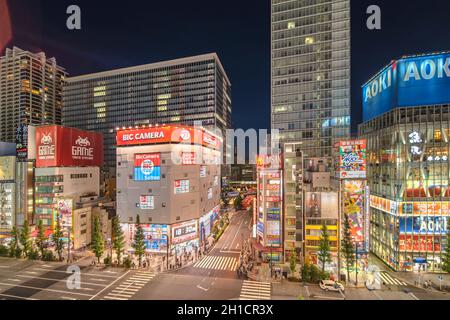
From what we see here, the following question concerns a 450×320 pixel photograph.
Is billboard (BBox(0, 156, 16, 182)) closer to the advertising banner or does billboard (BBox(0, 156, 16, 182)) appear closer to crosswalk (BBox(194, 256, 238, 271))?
crosswalk (BBox(194, 256, 238, 271))

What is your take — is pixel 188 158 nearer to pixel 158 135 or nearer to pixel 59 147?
pixel 158 135

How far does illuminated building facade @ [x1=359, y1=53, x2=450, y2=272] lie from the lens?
41.2 meters

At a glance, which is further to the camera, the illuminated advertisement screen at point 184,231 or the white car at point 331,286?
the illuminated advertisement screen at point 184,231

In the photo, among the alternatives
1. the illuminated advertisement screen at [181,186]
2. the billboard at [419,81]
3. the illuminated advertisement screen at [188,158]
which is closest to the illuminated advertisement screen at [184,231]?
the illuminated advertisement screen at [181,186]

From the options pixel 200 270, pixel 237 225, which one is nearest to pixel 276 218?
pixel 200 270

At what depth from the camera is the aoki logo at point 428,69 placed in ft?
136

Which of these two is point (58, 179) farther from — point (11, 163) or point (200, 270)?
point (200, 270)

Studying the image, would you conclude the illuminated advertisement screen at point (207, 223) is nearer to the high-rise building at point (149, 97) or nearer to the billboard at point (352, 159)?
the billboard at point (352, 159)

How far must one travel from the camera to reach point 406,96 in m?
42.8

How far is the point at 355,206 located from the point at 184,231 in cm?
3234

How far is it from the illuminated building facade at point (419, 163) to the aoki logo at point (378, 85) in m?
1.98

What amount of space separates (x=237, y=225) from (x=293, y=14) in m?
68.0

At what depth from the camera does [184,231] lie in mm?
50531

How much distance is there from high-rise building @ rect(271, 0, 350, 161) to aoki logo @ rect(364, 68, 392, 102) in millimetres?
17671
